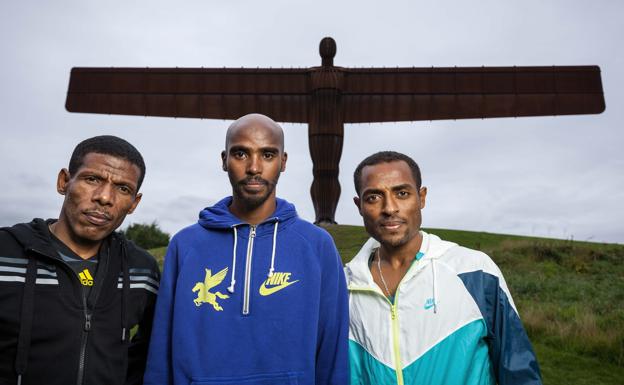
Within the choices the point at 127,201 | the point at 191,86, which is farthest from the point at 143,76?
the point at 127,201

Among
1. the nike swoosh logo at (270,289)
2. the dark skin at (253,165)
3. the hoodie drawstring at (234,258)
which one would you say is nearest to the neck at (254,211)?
the dark skin at (253,165)

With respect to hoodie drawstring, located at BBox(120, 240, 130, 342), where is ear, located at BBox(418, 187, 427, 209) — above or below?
above

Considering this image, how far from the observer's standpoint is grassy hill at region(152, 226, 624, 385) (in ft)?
17.6

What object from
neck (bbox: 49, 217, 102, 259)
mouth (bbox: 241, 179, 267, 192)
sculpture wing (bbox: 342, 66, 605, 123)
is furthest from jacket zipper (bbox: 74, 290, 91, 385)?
sculpture wing (bbox: 342, 66, 605, 123)

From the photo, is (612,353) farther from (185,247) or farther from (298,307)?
(185,247)

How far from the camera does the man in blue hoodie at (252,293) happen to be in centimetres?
224

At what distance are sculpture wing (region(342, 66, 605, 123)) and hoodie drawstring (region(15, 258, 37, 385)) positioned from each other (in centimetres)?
862

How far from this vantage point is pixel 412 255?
2.58 m

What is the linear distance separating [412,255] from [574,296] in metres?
6.95

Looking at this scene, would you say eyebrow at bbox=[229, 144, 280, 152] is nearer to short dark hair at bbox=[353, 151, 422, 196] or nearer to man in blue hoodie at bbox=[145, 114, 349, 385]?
man in blue hoodie at bbox=[145, 114, 349, 385]

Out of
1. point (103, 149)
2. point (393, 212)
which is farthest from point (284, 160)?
point (103, 149)

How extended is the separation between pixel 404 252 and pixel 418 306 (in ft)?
1.07

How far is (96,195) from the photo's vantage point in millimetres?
2416

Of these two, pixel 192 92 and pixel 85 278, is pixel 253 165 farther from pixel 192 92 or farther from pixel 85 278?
pixel 192 92
